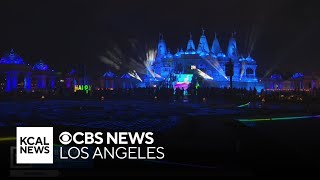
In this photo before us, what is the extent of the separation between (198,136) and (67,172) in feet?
23.6

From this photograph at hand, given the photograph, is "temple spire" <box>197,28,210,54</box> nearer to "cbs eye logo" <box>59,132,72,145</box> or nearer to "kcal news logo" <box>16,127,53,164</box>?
"cbs eye logo" <box>59,132,72,145</box>

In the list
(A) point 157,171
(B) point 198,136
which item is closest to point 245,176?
(A) point 157,171

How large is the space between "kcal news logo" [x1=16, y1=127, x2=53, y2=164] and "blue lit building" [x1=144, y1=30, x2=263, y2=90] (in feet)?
251

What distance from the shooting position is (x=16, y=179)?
828 centimetres

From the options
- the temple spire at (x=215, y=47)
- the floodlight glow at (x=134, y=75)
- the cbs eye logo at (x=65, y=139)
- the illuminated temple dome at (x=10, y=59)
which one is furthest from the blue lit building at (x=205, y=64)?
the cbs eye logo at (x=65, y=139)

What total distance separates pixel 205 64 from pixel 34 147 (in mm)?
91429

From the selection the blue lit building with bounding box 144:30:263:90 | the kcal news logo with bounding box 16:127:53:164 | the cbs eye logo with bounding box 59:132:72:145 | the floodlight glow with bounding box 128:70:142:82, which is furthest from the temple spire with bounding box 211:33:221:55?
the kcal news logo with bounding box 16:127:53:164

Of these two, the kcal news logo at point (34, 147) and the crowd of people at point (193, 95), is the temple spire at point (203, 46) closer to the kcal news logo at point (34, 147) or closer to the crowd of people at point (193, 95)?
the crowd of people at point (193, 95)

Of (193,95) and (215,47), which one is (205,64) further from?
(193,95)

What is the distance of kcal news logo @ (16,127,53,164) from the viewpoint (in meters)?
9.58

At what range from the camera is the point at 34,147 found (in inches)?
381

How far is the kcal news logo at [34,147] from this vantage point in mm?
9584

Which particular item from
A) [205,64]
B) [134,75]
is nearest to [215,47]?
[205,64]

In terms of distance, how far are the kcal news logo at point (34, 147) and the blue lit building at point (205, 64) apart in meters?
76.5
